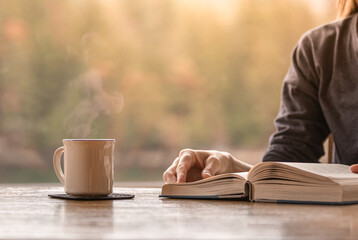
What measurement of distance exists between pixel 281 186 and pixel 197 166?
34 centimetres

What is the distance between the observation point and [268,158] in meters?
1.65

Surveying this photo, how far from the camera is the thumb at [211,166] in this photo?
1.18 meters

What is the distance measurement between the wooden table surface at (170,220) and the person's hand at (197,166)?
0.17 m

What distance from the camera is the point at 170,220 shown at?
28.9 inches

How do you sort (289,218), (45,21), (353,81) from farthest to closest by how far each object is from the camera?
(45,21) < (353,81) < (289,218)

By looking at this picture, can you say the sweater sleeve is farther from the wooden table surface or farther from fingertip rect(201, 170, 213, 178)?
the wooden table surface

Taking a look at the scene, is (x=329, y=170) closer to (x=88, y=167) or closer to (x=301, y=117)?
(x=88, y=167)

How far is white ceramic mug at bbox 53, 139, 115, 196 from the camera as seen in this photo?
101cm

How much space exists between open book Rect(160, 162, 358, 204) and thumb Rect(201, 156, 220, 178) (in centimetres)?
14

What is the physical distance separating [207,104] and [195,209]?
8.10 ft

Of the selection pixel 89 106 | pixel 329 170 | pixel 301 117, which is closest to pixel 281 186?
pixel 329 170

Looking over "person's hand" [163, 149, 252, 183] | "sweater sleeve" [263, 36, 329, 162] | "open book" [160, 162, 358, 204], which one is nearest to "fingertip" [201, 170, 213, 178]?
"person's hand" [163, 149, 252, 183]

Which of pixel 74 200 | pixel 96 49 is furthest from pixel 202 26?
pixel 74 200

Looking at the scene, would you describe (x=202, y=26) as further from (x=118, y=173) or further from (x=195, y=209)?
(x=195, y=209)
